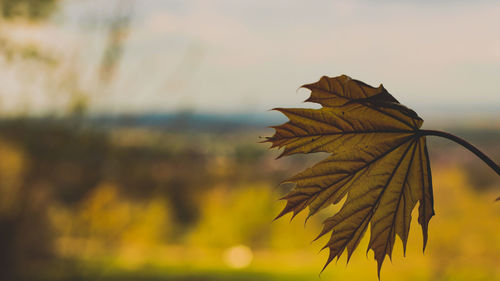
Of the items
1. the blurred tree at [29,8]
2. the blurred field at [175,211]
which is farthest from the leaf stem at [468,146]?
the blurred tree at [29,8]

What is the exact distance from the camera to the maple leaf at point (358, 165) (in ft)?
1.24

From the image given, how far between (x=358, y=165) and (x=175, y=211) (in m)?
16.5

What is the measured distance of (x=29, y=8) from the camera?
492 centimetres

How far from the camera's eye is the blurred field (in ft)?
20.8

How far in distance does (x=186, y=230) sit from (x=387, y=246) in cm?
1763

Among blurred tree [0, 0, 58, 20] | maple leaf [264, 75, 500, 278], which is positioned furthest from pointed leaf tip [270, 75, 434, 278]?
blurred tree [0, 0, 58, 20]

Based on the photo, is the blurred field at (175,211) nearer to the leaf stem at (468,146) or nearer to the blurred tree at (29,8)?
Result: the leaf stem at (468,146)

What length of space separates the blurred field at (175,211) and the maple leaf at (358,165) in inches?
1.9

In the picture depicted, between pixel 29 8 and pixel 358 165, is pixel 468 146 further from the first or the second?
pixel 29 8

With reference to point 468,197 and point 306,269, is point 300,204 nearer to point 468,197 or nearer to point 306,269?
point 468,197

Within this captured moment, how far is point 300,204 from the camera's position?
0.38 metres

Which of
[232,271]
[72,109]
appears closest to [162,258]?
[232,271]

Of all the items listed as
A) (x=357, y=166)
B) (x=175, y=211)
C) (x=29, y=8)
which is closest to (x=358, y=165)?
(x=357, y=166)

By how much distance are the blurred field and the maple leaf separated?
48mm
